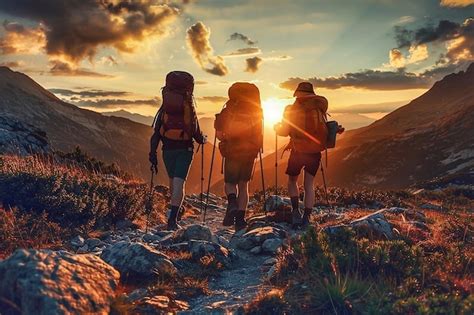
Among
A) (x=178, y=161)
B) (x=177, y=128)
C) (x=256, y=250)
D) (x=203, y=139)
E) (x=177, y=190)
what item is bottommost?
(x=256, y=250)

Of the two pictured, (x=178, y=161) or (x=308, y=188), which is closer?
(x=178, y=161)

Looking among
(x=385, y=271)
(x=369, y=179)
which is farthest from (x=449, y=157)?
(x=385, y=271)

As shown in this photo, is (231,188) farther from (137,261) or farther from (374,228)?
(137,261)

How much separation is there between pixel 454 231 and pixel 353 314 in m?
5.49

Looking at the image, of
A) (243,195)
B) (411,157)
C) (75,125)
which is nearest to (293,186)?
(243,195)

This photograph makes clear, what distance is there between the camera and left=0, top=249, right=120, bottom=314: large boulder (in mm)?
3889

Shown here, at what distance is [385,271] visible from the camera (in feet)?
17.7

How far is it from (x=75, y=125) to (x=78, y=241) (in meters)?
165

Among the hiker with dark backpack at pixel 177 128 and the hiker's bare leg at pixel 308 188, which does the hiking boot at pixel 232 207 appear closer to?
the hiker with dark backpack at pixel 177 128

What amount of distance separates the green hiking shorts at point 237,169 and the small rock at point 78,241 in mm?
3425

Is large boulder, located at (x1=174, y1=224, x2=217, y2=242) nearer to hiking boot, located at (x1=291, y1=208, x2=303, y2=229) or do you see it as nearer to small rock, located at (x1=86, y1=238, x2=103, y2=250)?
small rock, located at (x1=86, y1=238, x2=103, y2=250)

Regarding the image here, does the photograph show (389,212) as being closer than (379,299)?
No

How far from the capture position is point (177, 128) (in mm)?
9531

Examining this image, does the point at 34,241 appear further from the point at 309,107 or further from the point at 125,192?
the point at 309,107
